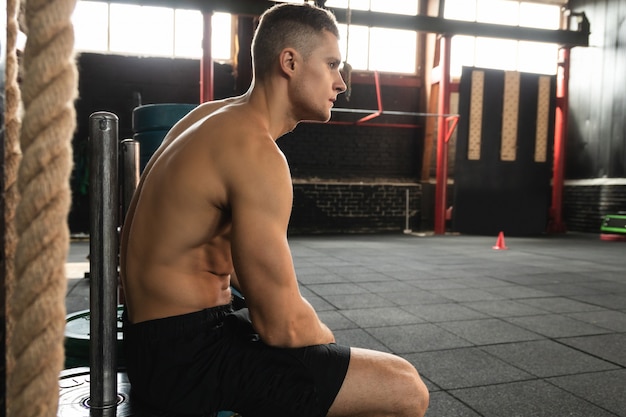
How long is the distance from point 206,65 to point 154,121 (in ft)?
16.7

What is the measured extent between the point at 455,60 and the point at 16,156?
9572mm

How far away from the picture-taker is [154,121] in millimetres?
2297

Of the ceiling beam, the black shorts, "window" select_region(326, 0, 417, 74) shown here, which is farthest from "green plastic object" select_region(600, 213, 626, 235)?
the black shorts

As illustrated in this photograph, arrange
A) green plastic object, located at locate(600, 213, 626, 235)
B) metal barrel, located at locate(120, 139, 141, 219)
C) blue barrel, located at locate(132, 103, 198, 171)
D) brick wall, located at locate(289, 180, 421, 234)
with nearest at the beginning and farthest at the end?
metal barrel, located at locate(120, 139, 141, 219), blue barrel, located at locate(132, 103, 198, 171), green plastic object, located at locate(600, 213, 626, 235), brick wall, located at locate(289, 180, 421, 234)

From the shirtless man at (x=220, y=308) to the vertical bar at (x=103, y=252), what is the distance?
69 millimetres

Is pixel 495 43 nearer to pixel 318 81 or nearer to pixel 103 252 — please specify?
pixel 318 81

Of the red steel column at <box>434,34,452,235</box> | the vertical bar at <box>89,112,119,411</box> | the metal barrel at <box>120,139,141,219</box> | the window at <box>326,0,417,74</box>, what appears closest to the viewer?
the vertical bar at <box>89,112,119,411</box>

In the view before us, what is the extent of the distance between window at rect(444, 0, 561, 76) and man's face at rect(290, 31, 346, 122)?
28.3 feet

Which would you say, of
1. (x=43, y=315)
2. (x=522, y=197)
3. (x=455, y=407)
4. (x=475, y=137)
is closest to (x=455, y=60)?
(x=475, y=137)

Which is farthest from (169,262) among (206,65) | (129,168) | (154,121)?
(206,65)

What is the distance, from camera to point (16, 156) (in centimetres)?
49

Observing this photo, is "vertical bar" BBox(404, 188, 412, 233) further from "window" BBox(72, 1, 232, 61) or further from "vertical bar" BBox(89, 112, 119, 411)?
"vertical bar" BBox(89, 112, 119, 411)

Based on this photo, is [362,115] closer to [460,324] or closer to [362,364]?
[460,324]

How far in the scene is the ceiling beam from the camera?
6.66 meters
